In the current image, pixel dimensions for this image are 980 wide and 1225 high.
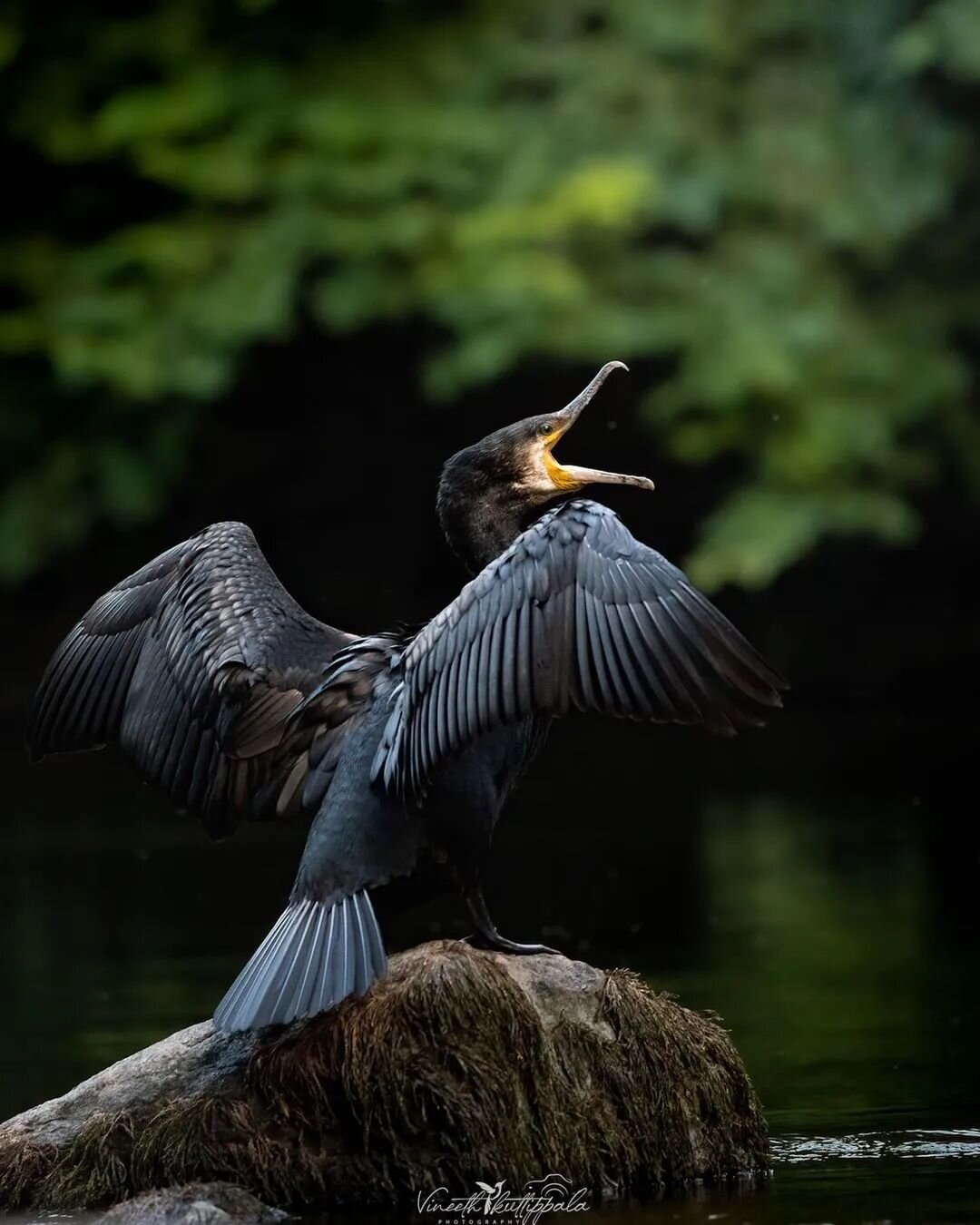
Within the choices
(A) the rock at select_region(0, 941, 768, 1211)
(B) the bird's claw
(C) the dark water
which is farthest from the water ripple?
(B) the bird's claw

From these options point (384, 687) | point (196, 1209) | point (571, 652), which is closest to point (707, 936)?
point (384, 687)

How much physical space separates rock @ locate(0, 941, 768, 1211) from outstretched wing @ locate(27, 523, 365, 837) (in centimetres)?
49

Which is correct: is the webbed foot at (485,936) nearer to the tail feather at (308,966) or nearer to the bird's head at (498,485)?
the tail feather at (308,966)

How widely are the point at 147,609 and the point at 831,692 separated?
649cm

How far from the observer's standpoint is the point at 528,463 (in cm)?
426

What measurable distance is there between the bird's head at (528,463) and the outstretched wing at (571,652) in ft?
1.63

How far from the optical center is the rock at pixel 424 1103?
140 inches

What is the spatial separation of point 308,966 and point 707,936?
8.24ft

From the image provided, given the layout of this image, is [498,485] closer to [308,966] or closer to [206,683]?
[206,683]

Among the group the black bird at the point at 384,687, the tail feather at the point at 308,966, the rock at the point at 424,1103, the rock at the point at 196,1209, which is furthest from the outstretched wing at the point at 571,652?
the rock at the point at 196,1209

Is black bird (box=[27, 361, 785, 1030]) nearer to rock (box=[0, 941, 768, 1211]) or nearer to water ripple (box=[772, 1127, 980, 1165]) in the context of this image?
rock (box=[0, 941, 768, 1211])

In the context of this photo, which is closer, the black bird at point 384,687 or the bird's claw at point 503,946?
the black bird at point 384,687

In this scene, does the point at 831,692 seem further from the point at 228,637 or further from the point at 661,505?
the point at 228,637

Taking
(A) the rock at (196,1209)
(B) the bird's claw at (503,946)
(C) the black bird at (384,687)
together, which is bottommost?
(A) the rock at (196,1209)
